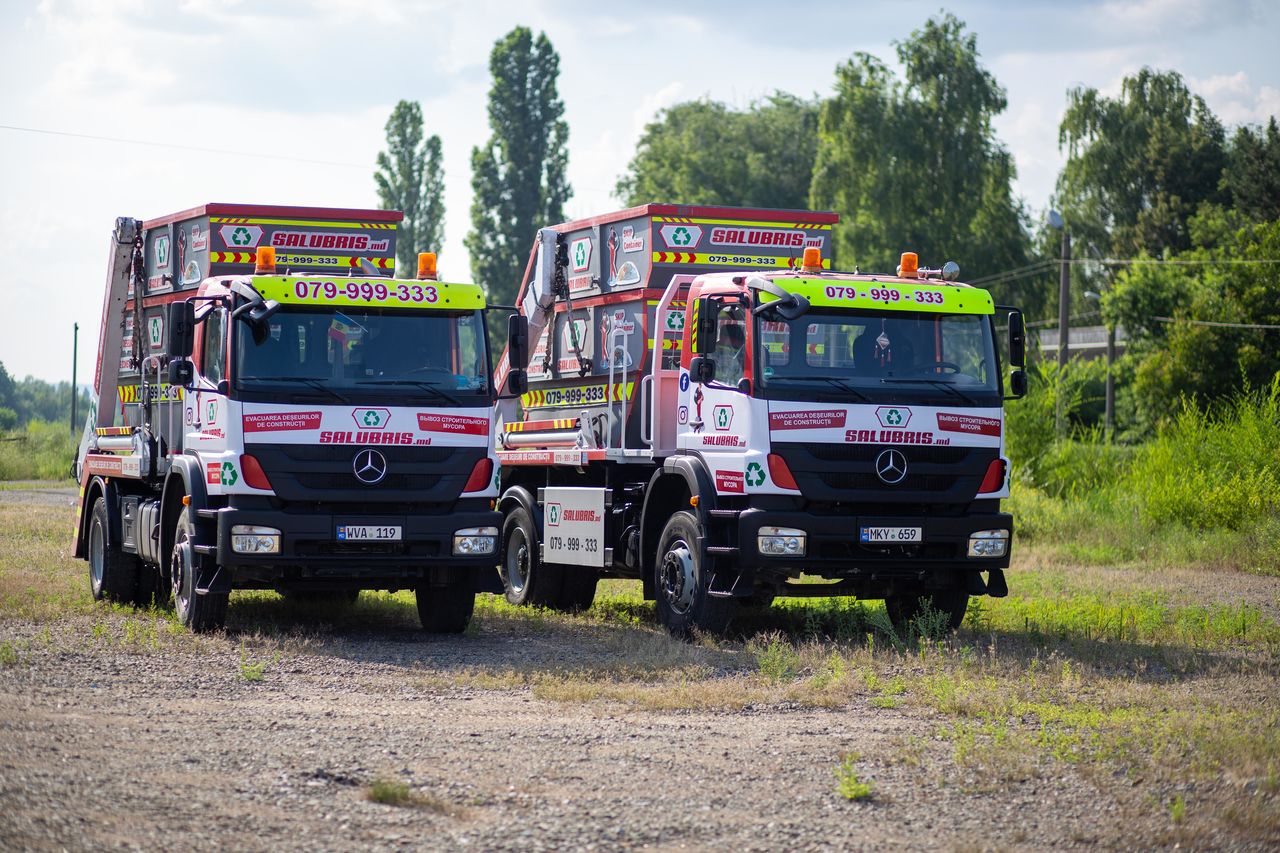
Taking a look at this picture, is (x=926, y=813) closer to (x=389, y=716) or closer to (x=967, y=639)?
(x=389, y=716)

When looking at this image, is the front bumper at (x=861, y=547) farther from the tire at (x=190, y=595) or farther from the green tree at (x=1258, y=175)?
the green tree at (x=1258, y=175)

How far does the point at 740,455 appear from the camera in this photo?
13078 mm

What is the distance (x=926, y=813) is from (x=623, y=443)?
7.85 meters

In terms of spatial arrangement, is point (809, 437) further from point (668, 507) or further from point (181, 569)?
point (181, 569)

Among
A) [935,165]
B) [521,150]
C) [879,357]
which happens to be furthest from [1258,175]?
[879,357]

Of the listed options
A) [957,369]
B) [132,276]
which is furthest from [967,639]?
[132,276]

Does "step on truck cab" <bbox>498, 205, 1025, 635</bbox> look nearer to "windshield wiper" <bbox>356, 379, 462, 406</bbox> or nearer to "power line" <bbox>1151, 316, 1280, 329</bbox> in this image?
"windshield wiper" <bbox>356, 379, 462, 406</bbox>

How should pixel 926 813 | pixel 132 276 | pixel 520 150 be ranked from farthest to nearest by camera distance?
1. pixel 520 150
2. pixel 132 276
3. pixel 926 813

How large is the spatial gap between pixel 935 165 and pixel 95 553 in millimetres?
46312

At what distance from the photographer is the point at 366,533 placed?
13.0m

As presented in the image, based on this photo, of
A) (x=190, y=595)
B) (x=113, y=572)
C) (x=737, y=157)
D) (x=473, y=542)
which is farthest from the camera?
(x=737, y=157)

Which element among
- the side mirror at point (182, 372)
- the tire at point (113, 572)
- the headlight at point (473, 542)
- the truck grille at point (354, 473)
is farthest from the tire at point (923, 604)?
the tire at point (113, 572)

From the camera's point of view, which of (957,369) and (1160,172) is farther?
(1160,172)

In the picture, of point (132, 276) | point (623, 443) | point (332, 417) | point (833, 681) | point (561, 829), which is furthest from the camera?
point (132, 276)
